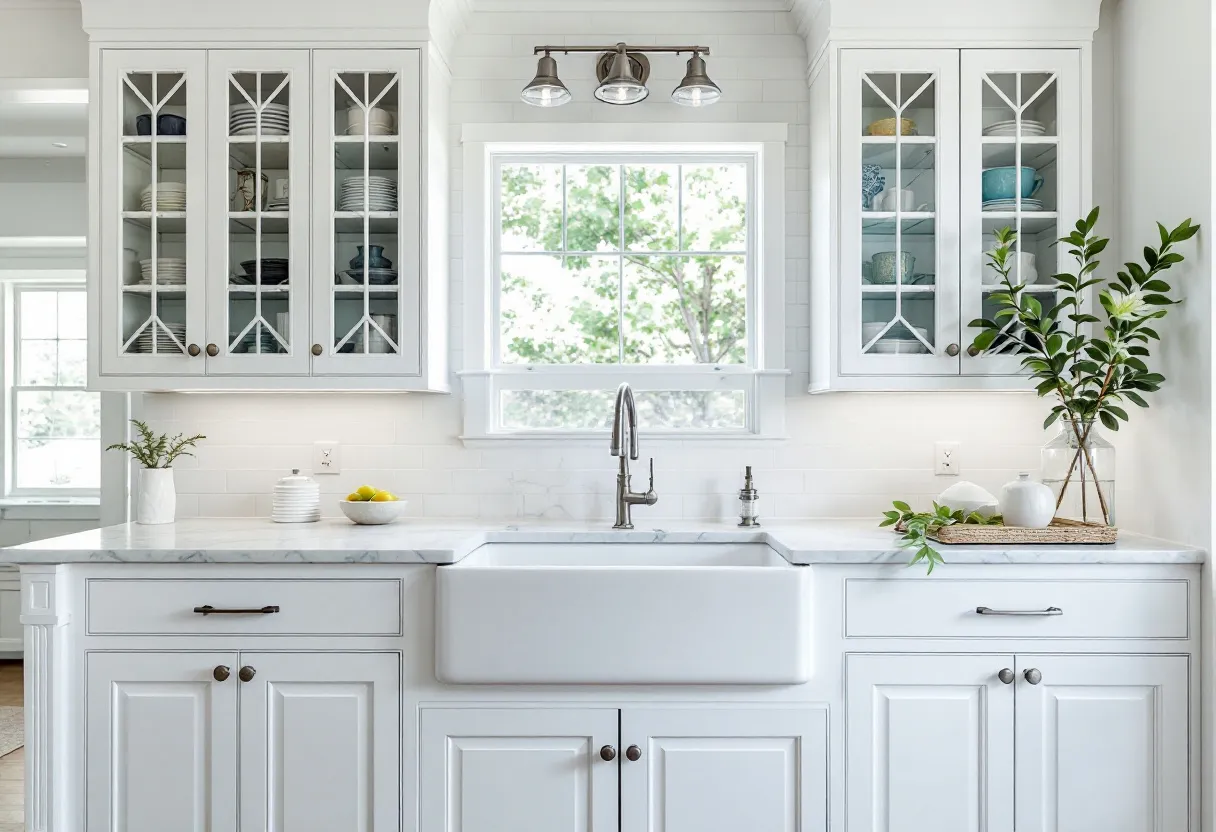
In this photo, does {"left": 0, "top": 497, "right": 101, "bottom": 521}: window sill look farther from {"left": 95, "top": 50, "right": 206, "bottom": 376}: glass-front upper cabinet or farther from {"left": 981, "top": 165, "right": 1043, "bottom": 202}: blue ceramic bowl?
{"left": 981, "top": 165, "right": 1043, "bottom": 202}: blue ceramic bowl

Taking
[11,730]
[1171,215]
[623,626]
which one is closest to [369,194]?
[623,626]

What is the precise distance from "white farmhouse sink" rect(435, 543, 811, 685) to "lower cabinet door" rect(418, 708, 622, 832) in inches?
3.9

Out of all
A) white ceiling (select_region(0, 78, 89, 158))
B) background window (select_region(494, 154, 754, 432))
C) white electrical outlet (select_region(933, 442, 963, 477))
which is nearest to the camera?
white electrical outlet (select_region(933, 442, 963, 477))

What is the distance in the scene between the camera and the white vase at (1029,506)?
210 centimetres

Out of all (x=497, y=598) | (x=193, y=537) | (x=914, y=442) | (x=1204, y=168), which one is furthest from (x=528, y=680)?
(x=1204, y=168)

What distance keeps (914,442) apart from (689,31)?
1.45 m

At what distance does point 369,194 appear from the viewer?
2346 millimetres

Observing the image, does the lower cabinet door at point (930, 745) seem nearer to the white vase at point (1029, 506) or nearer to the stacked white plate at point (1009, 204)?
the white vase at point (1029, 506)

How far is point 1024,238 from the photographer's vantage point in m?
2.33

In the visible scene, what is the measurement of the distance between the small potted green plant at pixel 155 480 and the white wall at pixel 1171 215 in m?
2.66

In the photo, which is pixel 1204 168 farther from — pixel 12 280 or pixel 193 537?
pixel 12 280

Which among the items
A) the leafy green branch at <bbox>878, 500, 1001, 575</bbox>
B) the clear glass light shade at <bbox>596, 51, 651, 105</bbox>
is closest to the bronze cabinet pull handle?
the leafy green branch at <bbox>878, 500, 1001, 575</bbox>

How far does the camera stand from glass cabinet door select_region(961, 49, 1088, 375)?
7.60 feet

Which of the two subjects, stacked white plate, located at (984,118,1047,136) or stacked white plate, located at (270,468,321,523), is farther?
stacked white plate, located at (270,468,321,523)
